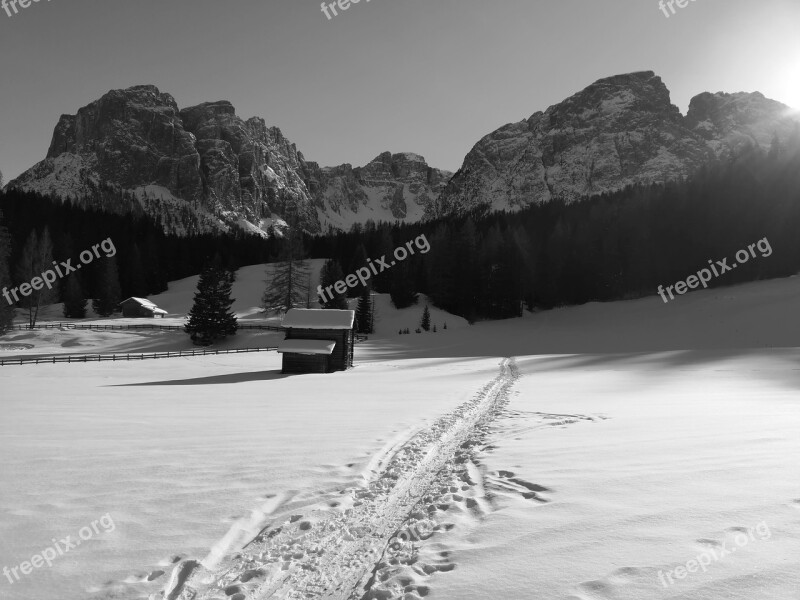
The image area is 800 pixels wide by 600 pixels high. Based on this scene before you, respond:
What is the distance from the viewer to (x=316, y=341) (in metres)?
30.4

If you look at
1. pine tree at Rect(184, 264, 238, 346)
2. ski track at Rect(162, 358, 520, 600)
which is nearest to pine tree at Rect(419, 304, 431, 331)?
pine tree at Rect(184, 264, 238, 346)

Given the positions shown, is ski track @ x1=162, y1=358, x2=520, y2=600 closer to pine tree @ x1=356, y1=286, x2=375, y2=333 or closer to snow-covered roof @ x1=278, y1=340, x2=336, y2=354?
snow-covered roof @ x1=278, y1=340, x2=336, y2=354

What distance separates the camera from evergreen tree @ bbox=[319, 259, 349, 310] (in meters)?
59.7

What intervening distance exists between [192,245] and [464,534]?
4821 inches

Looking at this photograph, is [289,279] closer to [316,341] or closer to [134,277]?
[316,341]

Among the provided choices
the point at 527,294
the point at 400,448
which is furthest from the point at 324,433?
the point at 527,294

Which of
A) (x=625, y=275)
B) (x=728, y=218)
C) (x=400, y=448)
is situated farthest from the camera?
(x=625, y=275)

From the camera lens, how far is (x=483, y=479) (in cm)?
777

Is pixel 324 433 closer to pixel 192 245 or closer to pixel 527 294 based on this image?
pixel 527 294
